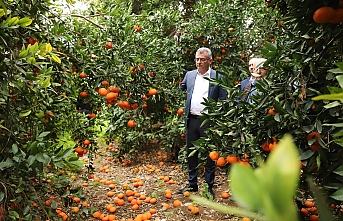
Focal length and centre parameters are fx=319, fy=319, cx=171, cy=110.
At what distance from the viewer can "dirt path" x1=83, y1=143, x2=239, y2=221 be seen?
3.40 m

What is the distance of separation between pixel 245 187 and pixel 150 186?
4.36 metres

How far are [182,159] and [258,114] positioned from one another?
299 cm

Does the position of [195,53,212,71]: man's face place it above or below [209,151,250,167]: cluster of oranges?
above

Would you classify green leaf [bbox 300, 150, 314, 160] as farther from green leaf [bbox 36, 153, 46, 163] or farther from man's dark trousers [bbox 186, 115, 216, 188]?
man's dark trousers [bbox 186, 115, 216, 188]

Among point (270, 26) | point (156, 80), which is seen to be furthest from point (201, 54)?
point (270, 26)

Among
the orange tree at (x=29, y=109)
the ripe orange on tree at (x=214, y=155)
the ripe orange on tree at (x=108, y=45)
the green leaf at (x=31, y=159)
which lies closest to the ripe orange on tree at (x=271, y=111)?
the ripe orange on tree at (x=214, y=155)

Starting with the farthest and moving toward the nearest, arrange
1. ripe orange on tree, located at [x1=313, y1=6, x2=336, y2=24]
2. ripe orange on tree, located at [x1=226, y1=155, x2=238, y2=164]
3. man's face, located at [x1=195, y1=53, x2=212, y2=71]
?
1. man's face, located at [x1=195, y1=53, x2=212, y2=71]
2. ripe orange on tree, located at [x1=226, y1=155, x2=238, y2=164]
3. ripe orange on tree, located at [x1=313, y1=6, x2=336, y2=24]

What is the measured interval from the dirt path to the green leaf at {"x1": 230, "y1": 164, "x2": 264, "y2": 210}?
326 centimetres

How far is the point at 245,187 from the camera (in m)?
0.14

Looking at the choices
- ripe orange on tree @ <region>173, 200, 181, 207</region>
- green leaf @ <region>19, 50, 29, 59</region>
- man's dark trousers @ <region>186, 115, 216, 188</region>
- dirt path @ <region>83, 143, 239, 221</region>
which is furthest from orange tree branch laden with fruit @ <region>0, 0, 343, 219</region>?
ripe orange on tree @ <region>173, 200, 181, 207</region>

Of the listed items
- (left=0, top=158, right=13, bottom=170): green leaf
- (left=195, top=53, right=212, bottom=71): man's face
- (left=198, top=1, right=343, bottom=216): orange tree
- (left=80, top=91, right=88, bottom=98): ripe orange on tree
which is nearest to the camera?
(left=198, top=1, right=343, bottom=216): orange tree

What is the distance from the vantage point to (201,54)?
12.4 feet

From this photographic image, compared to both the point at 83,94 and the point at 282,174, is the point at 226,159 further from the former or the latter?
the point at 282,174

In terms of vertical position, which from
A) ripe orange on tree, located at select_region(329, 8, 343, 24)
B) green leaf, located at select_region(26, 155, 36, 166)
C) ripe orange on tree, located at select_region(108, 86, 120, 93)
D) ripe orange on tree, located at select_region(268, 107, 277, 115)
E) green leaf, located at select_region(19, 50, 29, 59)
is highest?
ripe orange on tree, located at select_region(329, 8, 343, 24)
